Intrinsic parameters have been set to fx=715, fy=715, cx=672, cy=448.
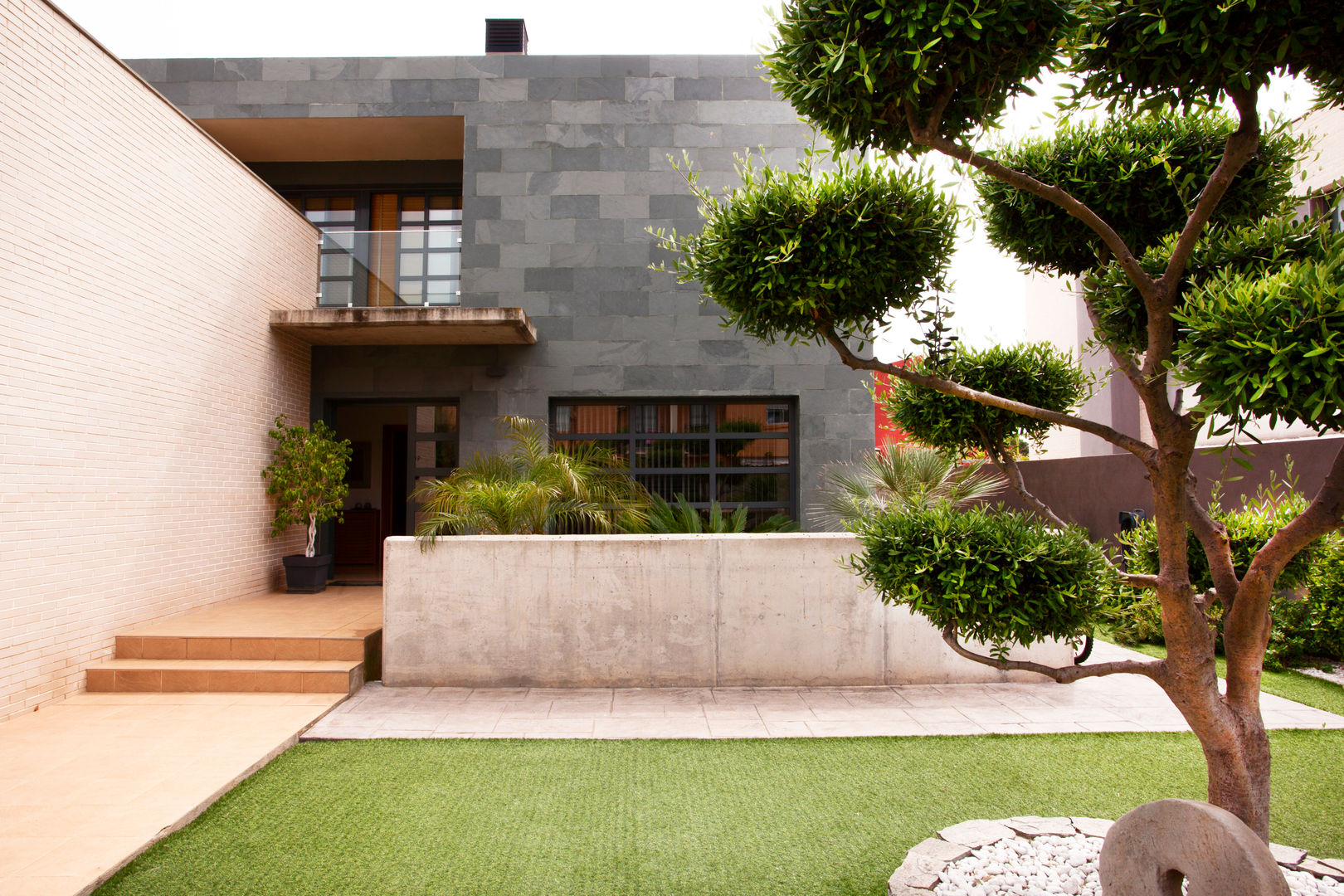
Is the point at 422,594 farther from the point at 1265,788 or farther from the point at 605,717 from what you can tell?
the point at 1265,788

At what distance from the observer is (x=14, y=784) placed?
357cm

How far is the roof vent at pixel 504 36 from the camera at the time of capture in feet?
29.6

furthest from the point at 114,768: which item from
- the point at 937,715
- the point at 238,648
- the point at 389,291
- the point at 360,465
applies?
the point at 360,465

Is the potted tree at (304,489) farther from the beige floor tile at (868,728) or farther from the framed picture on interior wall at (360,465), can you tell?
the beige floor tile at (868,728)

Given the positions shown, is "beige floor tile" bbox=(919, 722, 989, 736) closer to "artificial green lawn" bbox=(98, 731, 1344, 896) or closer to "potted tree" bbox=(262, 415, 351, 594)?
"artificial green lawn" bbox=(98, 731, 1344, 896)

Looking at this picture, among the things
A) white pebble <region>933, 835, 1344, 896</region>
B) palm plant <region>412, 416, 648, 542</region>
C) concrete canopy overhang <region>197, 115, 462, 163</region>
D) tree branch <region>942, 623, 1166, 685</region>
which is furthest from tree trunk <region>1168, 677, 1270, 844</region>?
concrete canopy overhang <region>197, 115, 462, 163</region>

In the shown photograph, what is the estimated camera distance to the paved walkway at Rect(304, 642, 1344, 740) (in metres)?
4.42

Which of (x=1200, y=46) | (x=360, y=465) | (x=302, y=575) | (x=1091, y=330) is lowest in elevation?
(x=302, y=575)

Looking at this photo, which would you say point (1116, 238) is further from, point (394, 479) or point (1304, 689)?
point (394, 479)

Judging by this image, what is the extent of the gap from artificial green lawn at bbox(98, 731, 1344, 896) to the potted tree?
163 inches

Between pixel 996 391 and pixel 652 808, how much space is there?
2.53 metres

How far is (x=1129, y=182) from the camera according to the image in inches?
106

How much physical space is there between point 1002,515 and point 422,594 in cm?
409

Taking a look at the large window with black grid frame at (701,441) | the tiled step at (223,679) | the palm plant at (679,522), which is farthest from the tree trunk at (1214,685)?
the large window with black grid frame at (701,441)
